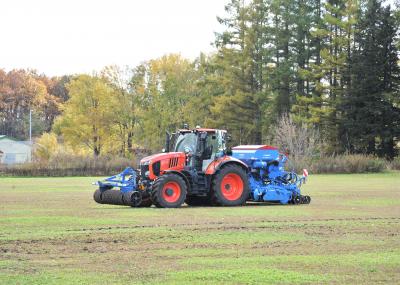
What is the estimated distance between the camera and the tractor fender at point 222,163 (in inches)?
1027

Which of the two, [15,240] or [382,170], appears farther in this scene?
[382,170]

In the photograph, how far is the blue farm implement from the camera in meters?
25.3

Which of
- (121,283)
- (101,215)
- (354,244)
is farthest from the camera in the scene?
(101,215)

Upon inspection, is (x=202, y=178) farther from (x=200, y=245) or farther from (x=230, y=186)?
(x=200, y=245)

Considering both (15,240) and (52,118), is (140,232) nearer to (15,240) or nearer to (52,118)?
(15,240)

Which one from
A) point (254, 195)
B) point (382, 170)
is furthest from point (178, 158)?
point (382, 170)

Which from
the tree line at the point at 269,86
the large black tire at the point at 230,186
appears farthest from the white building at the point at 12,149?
the large black tire at the point at 230,186

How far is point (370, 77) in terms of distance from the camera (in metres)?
72.3

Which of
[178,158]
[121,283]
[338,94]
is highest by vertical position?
[338,94]

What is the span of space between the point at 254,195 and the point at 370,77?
4770cm

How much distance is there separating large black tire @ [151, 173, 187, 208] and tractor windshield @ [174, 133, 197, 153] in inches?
55.7

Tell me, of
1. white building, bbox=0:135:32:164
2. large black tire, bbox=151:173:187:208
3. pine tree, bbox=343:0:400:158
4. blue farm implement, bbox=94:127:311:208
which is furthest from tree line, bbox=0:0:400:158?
large black tire, bbox=151:173:187:208

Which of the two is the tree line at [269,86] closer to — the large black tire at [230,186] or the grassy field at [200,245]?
the large black tire at [230,186]

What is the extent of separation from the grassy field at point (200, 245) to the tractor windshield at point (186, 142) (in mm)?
2352
